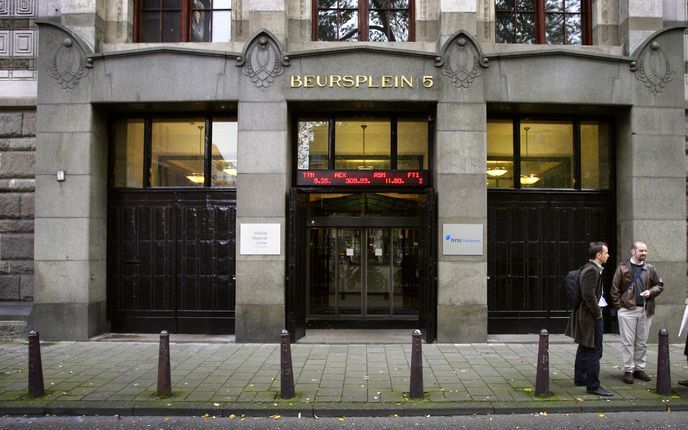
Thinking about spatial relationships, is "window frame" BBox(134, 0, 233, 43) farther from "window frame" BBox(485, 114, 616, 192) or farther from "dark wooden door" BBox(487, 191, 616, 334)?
"dark wooden door" BBox(487, 191, 616, 334)

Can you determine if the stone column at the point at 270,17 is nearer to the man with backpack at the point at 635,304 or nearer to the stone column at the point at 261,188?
the stone column at the point at 261,188

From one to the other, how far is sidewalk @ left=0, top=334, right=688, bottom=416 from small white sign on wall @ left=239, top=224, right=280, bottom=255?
2007mm

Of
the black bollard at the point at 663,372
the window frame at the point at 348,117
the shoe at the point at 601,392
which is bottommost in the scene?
the shoe at the point at 601,392

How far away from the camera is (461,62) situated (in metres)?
11.4

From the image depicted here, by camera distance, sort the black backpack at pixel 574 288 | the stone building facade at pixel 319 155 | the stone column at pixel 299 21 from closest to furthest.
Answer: the black backpack at pixel 574 288, the stone building facade at pixel 319 155, the stone column at pixel 299 21

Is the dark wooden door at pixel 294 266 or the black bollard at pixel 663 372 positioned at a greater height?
the dark wooden door at pixel 294 266

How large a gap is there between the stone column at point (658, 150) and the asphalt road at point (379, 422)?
5.59 metres

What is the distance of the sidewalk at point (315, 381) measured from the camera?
22.8 ft

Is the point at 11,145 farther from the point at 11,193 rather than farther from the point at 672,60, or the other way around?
the point at 672,60

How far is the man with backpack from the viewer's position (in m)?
8.05

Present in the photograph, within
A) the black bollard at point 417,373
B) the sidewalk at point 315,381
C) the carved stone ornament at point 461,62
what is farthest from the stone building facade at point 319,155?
the black bollard at point 417,373

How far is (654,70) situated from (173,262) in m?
11.8

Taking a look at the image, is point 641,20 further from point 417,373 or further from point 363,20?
point 417,373

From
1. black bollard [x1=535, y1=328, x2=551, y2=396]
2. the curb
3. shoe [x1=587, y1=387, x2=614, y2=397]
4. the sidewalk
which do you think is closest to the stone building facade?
the sidewalk
